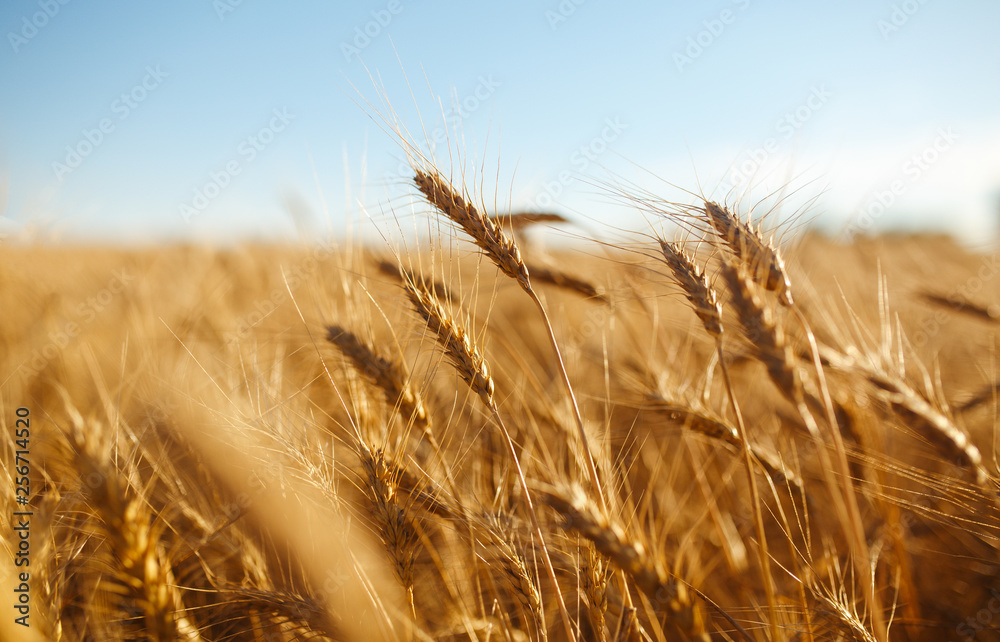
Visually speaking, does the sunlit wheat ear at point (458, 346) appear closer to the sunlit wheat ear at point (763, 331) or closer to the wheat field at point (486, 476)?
the wheat field at point (486, 476)

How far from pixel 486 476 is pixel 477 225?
1.14 metres

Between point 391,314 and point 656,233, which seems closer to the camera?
point 656,233

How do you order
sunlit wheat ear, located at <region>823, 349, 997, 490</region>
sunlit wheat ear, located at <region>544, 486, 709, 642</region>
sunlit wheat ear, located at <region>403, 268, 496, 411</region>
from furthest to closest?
sunlit wheat ear, located at <region>823, 349, 997, 490</region> → sunlit wheat ear, located at <region>403, 268, 496, 411</region> → sunlit wheat ear, located at <region>544, 486, 709, 642</region>

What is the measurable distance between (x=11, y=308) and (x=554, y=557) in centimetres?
397

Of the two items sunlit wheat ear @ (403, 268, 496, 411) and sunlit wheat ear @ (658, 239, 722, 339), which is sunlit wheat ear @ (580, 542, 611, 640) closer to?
sunlit wheat ear @ (403, 268, 496, 411)


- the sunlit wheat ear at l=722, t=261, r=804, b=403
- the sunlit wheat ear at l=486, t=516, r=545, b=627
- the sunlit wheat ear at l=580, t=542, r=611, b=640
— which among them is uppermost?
the sunlit wheat ear at l=722, t=261, r=804, b=403

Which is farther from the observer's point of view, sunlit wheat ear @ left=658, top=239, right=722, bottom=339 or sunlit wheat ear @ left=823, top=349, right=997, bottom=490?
sunlit wheat ear @ left=823, top=349, right=997, bottom=490

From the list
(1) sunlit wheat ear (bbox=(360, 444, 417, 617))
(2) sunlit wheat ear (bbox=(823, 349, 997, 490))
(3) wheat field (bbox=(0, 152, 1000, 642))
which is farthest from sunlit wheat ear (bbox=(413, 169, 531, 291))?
(2) sunlit wheat ear (bbox=(823, 349, 997, 490))

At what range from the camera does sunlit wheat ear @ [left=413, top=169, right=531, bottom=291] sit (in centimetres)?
121

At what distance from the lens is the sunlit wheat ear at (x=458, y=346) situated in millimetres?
1138

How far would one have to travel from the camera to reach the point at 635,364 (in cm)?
230

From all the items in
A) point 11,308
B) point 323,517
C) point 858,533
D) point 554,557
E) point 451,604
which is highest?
point 11,308

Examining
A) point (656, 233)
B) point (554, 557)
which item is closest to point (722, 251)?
point (656, 233)

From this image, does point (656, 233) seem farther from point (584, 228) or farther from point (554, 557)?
point (554, 557)
